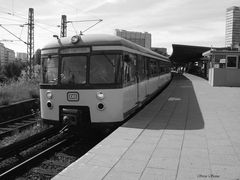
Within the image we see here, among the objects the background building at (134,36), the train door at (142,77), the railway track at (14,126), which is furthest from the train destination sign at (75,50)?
the background building at (134,36)

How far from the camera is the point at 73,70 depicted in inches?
297

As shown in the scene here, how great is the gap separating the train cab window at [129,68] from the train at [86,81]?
0.03 metres

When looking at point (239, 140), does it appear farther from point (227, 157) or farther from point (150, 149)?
point (150, 149)

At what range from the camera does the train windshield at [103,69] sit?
23.9ft

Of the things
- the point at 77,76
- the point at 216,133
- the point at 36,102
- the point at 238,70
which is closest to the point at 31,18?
the point at 36,102

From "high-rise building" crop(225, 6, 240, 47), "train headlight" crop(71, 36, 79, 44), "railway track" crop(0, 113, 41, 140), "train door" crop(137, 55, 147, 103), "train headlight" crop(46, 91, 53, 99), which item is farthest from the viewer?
"high-rise building" crop(225, 6, 240, 47)

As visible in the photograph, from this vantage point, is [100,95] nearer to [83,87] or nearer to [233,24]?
[83,87]

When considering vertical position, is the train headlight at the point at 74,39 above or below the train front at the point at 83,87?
above

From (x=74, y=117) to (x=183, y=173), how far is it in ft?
12.2

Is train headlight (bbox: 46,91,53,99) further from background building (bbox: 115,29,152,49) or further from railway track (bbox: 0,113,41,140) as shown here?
background building (bbox: 115,29,152,49)

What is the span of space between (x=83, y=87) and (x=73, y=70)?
561mm

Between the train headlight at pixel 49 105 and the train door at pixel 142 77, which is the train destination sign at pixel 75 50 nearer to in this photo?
the train headlight at pixel 49 105

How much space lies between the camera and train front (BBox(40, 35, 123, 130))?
725 centimetres

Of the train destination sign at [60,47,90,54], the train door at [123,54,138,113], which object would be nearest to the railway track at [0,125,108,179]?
the train door at [123,54,138,113]
